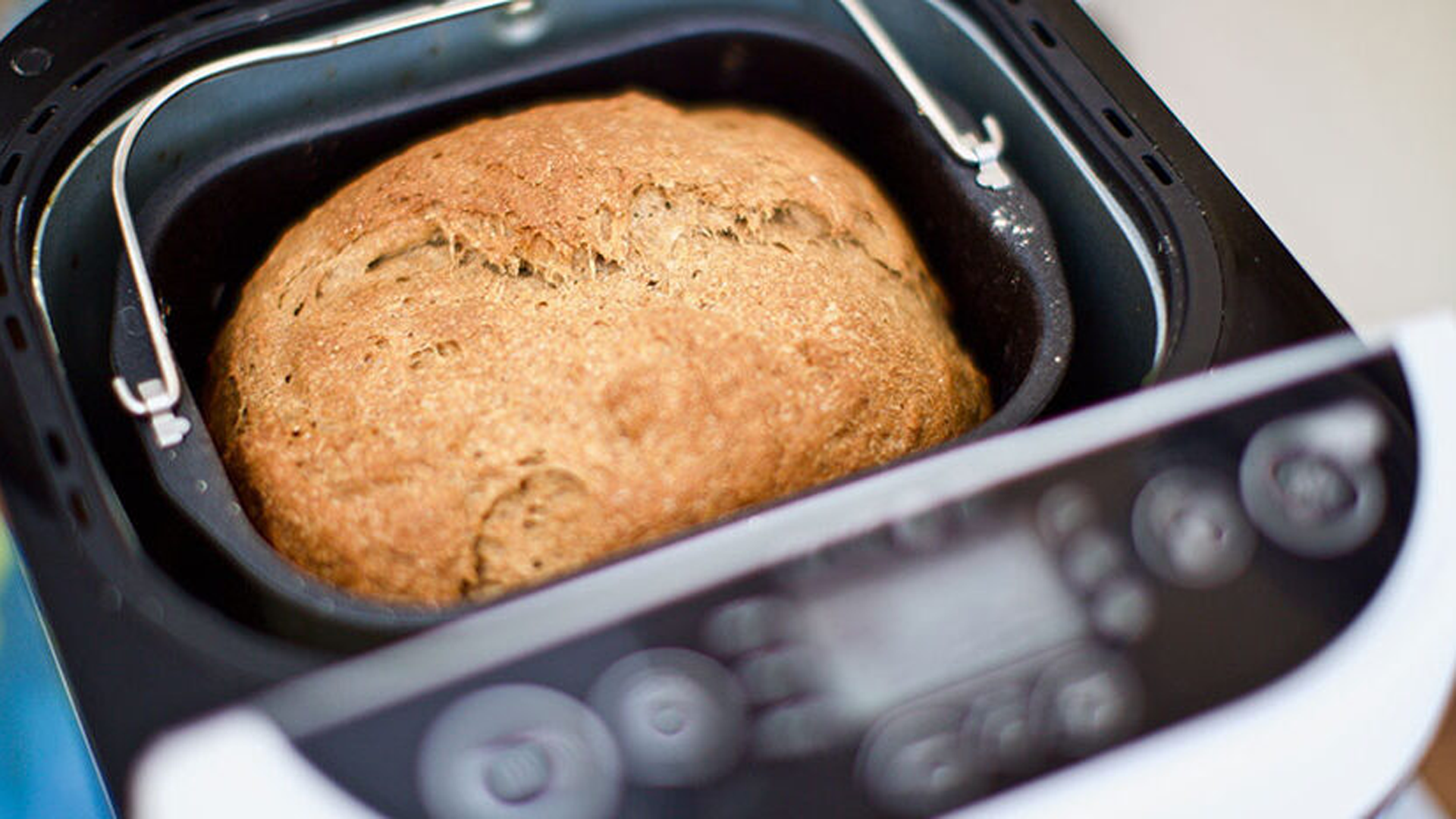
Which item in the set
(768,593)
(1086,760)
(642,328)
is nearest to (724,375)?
(642,328)

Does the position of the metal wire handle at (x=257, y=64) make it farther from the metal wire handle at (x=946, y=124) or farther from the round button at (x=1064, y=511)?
the round button at (x=1064, y=511)

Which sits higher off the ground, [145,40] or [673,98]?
[145,40]

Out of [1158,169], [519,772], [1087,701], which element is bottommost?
[1087,701]

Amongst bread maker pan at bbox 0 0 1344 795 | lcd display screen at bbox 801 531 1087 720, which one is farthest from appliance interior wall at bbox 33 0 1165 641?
lcd display screen at bbox 801 531 1087 720

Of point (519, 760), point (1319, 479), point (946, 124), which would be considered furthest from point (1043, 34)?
point (519, 760)

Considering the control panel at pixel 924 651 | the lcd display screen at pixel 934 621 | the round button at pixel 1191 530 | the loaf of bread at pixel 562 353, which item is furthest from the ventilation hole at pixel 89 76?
the round button at pixel 1191 530

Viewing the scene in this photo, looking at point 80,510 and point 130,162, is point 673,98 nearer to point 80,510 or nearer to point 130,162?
point 130,162

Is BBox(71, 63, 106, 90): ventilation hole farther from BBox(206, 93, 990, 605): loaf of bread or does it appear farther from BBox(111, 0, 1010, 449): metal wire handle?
BBox(206, 93, 990, 605): loaf of bread
